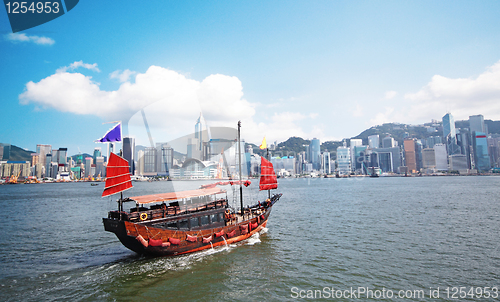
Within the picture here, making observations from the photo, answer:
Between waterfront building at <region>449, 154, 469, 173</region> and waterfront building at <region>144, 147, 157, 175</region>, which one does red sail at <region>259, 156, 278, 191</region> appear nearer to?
waterfront building at <region>144, 147, 157, 175</region>

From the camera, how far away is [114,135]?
1488 cm

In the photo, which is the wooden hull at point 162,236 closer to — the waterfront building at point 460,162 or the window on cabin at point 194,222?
the window on cabin at point 194,222

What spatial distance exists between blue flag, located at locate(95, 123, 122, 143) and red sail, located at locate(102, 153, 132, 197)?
37.4 inches

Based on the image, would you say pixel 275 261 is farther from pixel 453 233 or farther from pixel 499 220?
pixel 499 220

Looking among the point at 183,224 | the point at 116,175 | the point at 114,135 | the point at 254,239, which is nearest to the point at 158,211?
the point at 183,224

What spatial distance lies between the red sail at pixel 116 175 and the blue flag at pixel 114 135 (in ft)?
3.12

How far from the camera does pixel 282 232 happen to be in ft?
75.0

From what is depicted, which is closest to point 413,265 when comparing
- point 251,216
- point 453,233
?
point 453,233

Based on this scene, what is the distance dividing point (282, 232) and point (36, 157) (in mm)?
235164

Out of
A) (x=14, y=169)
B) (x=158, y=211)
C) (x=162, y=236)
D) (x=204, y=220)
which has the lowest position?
(x=162, y=236)

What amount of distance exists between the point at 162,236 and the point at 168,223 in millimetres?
845

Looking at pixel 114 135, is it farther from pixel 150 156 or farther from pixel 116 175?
pixel 150 156

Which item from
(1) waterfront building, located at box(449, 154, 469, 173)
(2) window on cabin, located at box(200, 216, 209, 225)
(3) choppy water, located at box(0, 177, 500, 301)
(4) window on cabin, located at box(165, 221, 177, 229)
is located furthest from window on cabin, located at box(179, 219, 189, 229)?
(1) waterfront building, located at box(449, 154, 469, 173)

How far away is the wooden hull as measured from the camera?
14281 mm
